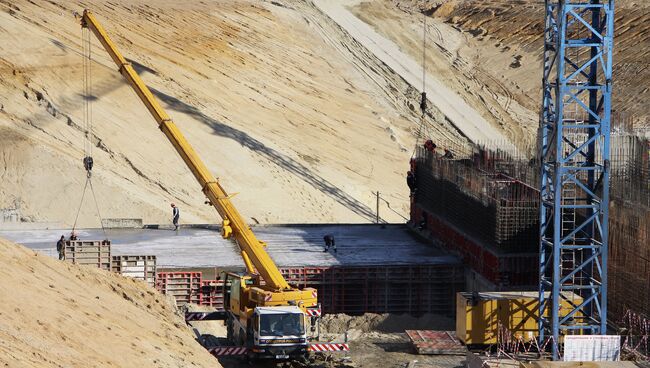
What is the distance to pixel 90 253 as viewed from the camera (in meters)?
34.9

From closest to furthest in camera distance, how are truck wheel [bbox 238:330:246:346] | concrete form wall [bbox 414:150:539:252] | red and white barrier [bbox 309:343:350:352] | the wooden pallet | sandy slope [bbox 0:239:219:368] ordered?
sandy slope [bbox 0:239:219:368] < red and white barrier [bbox 309:343:350:352] < truck wheel [bbox 238:330:246:346] < the wooden pallet < concrete form wall [bbox 414:150:539:252]

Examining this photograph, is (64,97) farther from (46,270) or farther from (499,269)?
(46,270)

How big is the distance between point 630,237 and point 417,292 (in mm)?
8460

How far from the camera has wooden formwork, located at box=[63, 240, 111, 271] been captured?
113 ft

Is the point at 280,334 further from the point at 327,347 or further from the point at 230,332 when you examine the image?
the point at 230,332

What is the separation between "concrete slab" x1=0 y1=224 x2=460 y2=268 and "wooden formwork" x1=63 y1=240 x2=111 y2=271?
418 cm

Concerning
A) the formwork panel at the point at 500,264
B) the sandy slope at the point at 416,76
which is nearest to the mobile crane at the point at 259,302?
the formwork panel at the point at 500,264

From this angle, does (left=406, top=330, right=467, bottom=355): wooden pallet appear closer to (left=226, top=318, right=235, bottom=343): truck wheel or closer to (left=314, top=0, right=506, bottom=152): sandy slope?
(left=226, top=318, right=235, bottom=343): truck wheel

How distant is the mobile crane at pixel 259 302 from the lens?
30297 mm

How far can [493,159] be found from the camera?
42438 mm

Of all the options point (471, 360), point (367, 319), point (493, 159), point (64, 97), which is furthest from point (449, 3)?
point (471, 360)

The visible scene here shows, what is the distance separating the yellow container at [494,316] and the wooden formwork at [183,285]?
10.7 metres

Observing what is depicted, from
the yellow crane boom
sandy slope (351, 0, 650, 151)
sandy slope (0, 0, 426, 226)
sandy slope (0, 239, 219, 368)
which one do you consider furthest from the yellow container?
sandy slope (351, 0, 650, 151)

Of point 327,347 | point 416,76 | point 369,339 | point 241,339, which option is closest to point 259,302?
point 241,339
